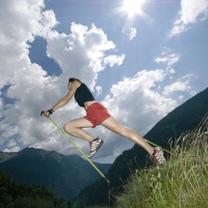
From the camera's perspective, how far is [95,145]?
418 inches

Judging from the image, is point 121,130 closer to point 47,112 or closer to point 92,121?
point 92,121

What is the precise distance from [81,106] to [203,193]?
448 centimetres

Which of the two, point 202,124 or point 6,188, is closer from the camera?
point 202,124

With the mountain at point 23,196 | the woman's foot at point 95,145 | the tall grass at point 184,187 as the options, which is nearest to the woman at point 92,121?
the woman's foot at point 95,145

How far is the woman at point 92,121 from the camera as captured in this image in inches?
380

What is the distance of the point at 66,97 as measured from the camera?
34.1 feet

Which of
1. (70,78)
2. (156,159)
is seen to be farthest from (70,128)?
(156,159)

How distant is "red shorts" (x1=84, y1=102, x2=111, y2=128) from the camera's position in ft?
31.6

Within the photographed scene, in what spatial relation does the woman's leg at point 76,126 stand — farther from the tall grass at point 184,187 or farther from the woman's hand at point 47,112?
the tall grass at point 184,187

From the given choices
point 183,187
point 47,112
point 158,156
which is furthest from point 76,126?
point 183,187

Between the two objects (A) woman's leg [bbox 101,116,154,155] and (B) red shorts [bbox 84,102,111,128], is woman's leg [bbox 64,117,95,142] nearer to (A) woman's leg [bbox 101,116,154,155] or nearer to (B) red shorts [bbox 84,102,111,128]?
(B) red shorts [bbox 84,102,111,128]

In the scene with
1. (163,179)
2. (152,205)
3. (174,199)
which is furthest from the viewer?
(163,179)

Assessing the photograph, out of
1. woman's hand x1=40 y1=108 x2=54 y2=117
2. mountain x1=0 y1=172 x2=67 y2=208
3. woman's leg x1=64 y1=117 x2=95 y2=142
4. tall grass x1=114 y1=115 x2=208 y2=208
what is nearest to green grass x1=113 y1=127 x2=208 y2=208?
tall grass x1=114 y1=115 x2=208 y2=208

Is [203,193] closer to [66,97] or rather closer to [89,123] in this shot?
[89,123]
